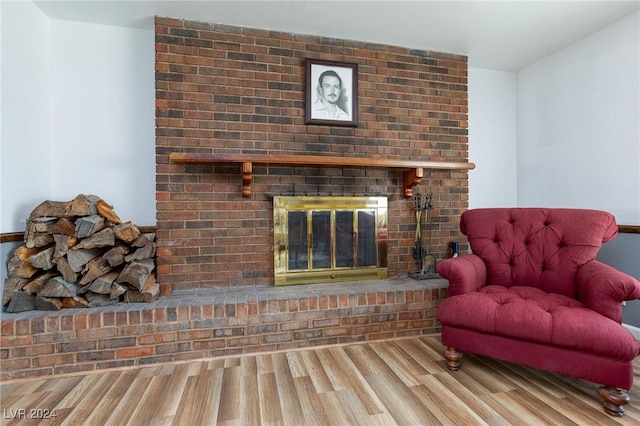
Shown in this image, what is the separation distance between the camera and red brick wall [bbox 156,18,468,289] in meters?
2.17

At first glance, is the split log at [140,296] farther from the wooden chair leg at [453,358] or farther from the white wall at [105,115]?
the wooden chair leg at [453,358]

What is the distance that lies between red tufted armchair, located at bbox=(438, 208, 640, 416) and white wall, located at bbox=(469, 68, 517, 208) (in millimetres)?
1039

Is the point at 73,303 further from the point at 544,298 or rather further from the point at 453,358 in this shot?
the point at 544,298

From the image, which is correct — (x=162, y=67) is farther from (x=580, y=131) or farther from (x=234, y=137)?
(x=580, y=131)

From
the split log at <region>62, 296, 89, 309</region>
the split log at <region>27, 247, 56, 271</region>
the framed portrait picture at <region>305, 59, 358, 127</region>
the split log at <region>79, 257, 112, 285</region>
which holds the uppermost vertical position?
the framed portrait picture at <region>305, 59, 358, 127</region>

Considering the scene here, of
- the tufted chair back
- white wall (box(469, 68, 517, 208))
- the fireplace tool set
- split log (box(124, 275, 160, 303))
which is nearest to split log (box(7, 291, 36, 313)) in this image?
split log (box(124, 275, 160, 303))

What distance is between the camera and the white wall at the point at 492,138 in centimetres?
297

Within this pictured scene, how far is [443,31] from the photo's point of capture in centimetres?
234

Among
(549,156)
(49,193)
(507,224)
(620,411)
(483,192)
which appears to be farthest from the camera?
(483,192)

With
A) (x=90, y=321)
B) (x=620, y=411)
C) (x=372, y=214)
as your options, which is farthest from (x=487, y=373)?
(x=90, y=321)

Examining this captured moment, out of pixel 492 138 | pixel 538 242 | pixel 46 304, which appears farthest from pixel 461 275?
pixel 46 304

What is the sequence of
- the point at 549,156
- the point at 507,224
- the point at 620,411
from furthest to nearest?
the point at 549,156, the point at 507,224, the point at 620,411

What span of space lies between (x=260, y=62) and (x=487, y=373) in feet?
8.23

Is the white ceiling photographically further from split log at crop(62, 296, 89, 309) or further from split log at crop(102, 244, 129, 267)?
split log at crop(62, 296, 89, 309)
